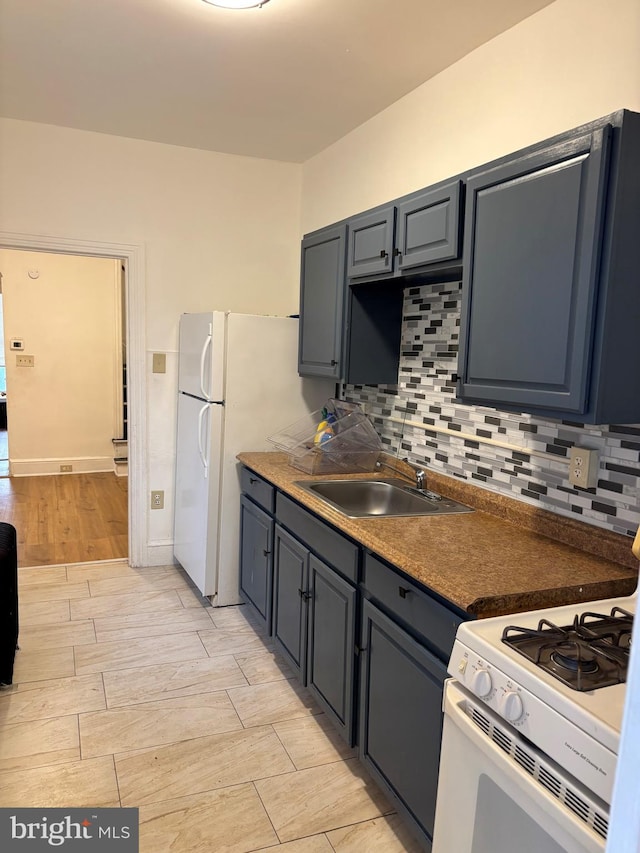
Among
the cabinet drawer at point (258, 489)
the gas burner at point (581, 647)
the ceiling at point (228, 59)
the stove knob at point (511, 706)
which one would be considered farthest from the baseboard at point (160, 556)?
the stove knob at point (511, 706)

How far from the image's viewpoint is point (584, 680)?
114cm

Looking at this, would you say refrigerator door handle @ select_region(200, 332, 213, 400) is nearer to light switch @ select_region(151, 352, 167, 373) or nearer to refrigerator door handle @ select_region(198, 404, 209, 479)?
refrigerator door handle @ select_region(198, 404, 209, 479)

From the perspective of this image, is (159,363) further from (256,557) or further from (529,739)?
(529,739)

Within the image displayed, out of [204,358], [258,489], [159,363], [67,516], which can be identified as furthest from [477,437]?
[67,516]

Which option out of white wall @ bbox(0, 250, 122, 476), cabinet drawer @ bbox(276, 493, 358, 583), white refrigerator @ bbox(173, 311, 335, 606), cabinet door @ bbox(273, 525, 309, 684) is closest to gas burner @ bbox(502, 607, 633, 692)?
cabinet drawer @ bbox(276, 493, 358, 583)

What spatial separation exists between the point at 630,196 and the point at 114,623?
2.92 metres

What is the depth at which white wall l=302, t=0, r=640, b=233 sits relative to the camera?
1.84 m

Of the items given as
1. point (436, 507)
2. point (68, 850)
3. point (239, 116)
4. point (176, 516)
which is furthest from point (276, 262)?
point (68, 850)

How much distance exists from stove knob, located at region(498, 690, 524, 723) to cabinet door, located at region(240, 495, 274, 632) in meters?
1.78

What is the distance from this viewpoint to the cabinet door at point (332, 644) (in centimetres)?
212

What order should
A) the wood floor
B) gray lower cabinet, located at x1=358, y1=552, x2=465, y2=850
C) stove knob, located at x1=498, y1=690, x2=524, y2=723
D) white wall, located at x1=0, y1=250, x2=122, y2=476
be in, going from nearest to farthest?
stove knob, located at x1=498, y1=690, x2=524, y2=723, gray lower cabinet, located at x1=358, y1=552, x2=465, y2=850, the wood floor, white wall, located at x1=0, y1=250, x2=122, y2=476

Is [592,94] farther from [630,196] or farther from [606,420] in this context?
[606,420]

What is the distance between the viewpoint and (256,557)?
10.2 ft

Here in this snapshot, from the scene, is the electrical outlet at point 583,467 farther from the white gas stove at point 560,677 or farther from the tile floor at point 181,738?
the tile floor at point 181,738
